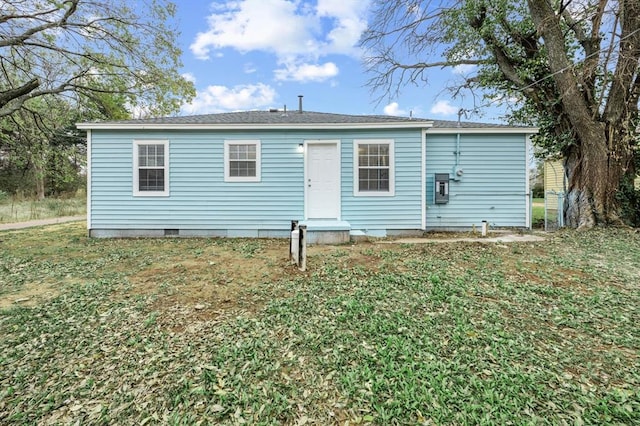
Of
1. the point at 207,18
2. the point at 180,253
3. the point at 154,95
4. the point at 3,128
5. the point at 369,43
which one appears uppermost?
the point at 207,18

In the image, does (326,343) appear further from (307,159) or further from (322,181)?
(307,159)

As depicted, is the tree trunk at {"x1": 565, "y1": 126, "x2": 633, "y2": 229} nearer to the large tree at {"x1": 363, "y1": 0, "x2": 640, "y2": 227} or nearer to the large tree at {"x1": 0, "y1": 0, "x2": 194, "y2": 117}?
the large tree at {"x1": 363, "y1": 0, "x2": 640, "y2": 227}

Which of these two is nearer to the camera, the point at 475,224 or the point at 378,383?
the point at 378,383

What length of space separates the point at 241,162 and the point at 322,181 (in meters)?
2.02

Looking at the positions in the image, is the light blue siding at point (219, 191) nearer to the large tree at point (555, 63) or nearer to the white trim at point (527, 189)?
the white trim at point (527, 189)

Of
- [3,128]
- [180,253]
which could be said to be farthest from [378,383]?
[3,128]

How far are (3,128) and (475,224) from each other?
53.0ft

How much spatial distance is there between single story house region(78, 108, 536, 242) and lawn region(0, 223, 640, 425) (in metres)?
2.94

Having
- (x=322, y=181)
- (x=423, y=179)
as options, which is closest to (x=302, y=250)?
(x=322, y=181)

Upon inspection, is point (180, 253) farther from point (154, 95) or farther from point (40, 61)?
point (40, 61)

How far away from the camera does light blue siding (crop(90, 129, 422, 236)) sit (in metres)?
7.41

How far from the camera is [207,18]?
416 inches

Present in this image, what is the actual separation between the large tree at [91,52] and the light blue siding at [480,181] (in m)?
9.29

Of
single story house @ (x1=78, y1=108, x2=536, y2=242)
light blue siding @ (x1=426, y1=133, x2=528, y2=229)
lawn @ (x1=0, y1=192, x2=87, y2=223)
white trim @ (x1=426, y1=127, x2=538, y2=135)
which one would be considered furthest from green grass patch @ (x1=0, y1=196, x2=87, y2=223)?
white trim @ (x1=426, y1=127, x2=538, y2=135)
